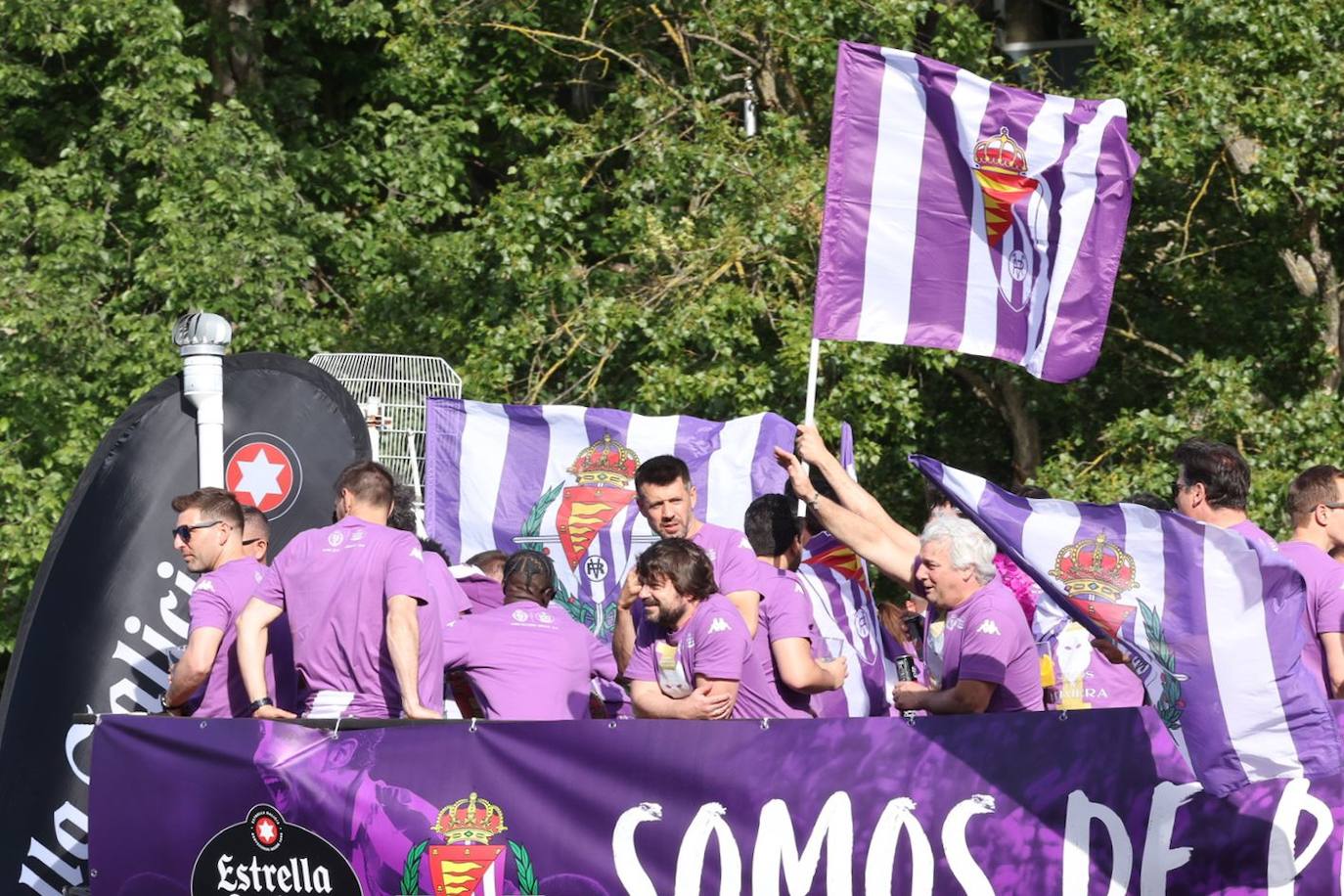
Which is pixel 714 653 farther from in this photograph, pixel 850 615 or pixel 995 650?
pixel 850 615

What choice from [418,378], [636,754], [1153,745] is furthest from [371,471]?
[418,378]

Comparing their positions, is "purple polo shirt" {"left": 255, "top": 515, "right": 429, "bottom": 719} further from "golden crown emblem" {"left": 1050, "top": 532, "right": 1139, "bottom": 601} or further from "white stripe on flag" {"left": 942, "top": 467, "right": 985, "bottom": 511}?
"golden crown emblem" {"left": 1050, "top": 532, "right": 1139, "bottom": 601}

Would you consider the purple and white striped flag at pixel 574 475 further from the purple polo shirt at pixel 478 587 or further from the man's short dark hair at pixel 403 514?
the man's short dark hair at pixel 403 514

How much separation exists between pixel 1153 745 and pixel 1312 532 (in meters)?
1.48

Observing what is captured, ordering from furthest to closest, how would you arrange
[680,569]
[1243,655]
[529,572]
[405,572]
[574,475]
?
[574,475], [529,572], [405,572], [680,569], [1243,655]

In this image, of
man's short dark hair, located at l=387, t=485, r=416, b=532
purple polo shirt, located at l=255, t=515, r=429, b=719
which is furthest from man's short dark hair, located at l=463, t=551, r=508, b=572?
purple polo shirt, located at l=255, t=515, r=429, b=719

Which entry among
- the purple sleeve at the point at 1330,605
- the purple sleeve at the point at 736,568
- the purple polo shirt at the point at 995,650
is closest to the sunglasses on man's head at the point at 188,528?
the purple sleeve at the point at 736,568

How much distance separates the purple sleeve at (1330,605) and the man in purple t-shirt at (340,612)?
117 inches

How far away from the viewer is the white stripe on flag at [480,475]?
31.6 ft

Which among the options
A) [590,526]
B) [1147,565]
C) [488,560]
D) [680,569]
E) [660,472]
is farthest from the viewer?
[590,526]

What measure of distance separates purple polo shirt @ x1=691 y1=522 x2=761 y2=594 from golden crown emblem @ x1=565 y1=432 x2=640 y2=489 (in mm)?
2703

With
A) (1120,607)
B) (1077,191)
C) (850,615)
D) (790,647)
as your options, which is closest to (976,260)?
(1077,191)

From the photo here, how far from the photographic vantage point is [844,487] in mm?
6148

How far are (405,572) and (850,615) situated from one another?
212cm
